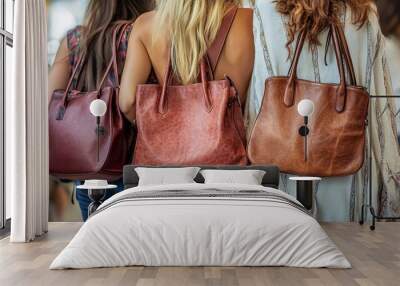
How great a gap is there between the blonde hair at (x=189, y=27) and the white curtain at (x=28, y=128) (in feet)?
3.96

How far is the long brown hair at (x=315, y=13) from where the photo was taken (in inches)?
230

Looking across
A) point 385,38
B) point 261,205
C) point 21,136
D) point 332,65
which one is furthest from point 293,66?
point 21,136

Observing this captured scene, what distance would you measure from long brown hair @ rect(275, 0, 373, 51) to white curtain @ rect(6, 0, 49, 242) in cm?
232

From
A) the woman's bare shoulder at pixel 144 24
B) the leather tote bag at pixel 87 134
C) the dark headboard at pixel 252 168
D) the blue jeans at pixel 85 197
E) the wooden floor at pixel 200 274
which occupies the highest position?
the woman's bare shoulder at pixel 144 24

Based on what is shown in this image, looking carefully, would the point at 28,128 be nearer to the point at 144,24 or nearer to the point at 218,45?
the point at 144,24

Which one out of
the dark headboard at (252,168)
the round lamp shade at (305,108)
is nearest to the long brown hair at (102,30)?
the dark headboard at (252,168)

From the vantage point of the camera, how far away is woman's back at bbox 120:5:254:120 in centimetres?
580

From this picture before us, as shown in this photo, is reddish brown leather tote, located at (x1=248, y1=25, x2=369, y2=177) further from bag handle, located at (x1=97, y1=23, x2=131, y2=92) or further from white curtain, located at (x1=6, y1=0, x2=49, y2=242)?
white curtain, located at (x1=6, y1=0, x2=49, y2=242)

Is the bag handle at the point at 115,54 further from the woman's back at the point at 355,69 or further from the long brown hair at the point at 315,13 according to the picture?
the long brown hair at the point at 315,13

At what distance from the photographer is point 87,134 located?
585 cm

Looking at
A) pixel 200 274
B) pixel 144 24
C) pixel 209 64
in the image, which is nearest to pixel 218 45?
pixel 209 64

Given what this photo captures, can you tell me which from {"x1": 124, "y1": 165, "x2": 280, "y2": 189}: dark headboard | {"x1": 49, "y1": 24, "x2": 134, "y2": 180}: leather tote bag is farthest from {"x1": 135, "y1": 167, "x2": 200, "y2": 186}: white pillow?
{"x1": 49, "y1": 24, "x2": 134, "y2": 180}: leather tote bag

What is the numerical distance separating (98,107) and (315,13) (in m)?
2.25

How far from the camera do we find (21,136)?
4902 mm
